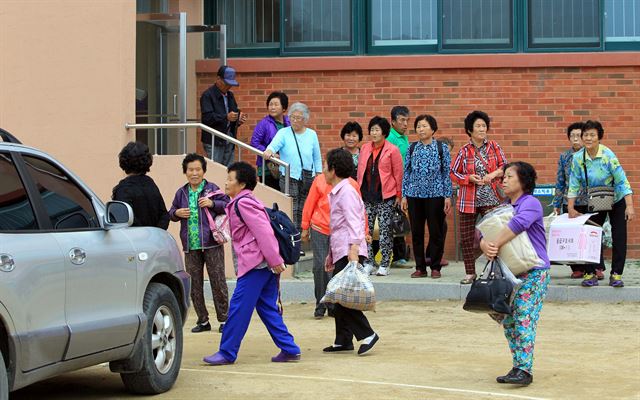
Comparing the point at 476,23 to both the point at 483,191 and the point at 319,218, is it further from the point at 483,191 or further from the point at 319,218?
the point at 319,218

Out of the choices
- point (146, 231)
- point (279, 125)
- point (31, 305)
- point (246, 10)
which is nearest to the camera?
point (31, 305)

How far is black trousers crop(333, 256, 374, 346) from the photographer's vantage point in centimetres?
1050

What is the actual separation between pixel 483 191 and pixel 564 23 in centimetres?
434

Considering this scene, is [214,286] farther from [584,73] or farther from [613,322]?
[584,73]

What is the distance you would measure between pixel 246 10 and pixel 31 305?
1162cm

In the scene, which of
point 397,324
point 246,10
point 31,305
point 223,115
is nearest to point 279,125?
point 223,115

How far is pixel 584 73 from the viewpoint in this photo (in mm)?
16906

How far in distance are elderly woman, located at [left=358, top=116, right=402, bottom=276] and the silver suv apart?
5778 millimetres

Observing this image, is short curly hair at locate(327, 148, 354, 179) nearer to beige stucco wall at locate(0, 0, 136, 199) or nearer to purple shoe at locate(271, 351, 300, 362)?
purple shoe at locate(271, 351, 300, 362)

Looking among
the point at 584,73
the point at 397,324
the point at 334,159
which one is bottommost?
the point at 397,324

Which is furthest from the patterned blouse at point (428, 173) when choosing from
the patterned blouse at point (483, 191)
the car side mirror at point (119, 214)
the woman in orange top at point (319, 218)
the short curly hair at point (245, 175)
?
the car side mirror at point (119, 214)

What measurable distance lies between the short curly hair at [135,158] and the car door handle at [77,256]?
112 inches

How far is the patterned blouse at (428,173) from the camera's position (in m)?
14.4

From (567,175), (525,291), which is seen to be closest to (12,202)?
(525,291)
